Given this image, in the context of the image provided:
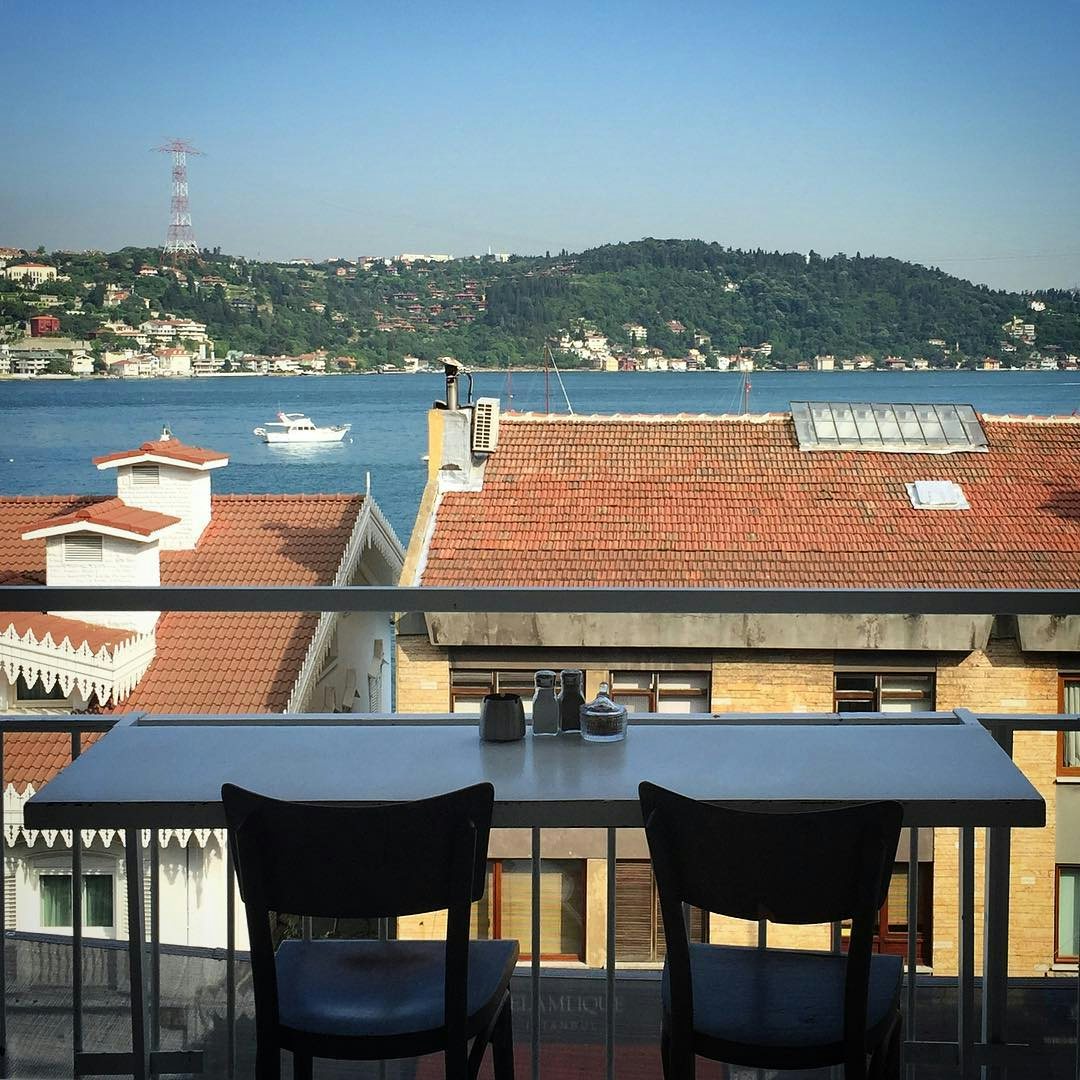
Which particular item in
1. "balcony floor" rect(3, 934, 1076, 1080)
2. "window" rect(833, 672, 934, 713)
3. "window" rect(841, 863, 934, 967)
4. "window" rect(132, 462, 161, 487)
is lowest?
"window" rect(841, 863, 934, 967)

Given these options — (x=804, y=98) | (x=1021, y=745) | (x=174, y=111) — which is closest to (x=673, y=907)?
(x=1021, y=745)

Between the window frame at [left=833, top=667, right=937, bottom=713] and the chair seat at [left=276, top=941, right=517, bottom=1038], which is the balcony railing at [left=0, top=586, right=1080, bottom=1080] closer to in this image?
the chair seat at [left=276, top=941, right=517, bottom=1038]

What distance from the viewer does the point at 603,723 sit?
204cm

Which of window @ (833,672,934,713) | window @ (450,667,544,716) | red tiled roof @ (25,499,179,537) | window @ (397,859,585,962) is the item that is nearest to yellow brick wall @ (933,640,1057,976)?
window @ (833,672,934,713)

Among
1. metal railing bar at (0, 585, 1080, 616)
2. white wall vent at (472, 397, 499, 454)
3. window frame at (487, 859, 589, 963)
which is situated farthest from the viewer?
white wall vent at (472, 397, 499, 454)

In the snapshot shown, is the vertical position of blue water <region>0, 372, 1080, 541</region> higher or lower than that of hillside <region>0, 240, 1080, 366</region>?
lower

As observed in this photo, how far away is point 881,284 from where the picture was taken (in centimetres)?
1590

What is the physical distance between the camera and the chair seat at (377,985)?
5.32 feet

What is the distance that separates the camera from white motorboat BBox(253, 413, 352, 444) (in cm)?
2112

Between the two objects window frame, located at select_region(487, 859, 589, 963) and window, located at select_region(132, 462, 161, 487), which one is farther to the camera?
window, located at select_region(132, 462, 161, 487)

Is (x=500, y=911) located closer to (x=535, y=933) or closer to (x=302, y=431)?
(x=535, y=933)

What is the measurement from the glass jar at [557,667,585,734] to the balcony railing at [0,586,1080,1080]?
14 centimetres

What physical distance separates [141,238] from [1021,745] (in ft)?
35.4

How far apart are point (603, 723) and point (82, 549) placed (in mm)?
13236
